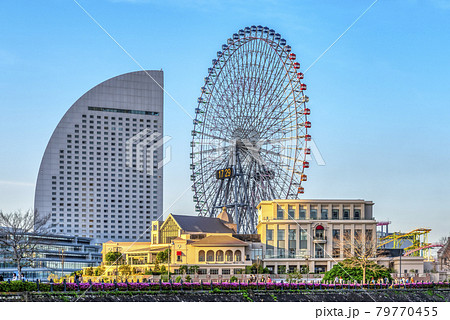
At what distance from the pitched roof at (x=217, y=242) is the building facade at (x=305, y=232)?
4667 millimetres

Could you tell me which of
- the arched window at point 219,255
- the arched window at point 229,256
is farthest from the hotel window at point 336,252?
the arched window at point 219,255

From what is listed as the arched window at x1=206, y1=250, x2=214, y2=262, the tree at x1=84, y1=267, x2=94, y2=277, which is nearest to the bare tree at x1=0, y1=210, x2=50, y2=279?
the tree at x1=84, y1=267, x2=94, y2=277

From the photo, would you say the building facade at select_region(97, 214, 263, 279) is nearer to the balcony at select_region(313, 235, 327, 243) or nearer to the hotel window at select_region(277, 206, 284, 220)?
the hotel window at select_region(277, 206, 284, 220)

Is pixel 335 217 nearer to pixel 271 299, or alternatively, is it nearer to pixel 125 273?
pixel 125 273

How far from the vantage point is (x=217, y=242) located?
111875 mm

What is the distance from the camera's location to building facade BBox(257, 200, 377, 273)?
11225 centimetres

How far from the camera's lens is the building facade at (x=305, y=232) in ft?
368

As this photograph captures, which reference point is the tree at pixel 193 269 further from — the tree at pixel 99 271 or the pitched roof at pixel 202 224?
the pitched roof at pixel 202 224

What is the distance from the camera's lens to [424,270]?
115750mm

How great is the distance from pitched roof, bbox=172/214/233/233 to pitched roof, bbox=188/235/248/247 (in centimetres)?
921

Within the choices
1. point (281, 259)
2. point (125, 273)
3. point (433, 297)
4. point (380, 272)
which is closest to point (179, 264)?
point (125, 273)

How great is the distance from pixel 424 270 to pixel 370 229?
11048 millimetres

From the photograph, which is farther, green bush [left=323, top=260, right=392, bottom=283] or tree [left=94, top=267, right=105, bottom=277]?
tree [left=94, top=267, right=105, bottom=277]

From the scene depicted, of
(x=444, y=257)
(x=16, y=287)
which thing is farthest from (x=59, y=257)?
(x=16, y=287)
